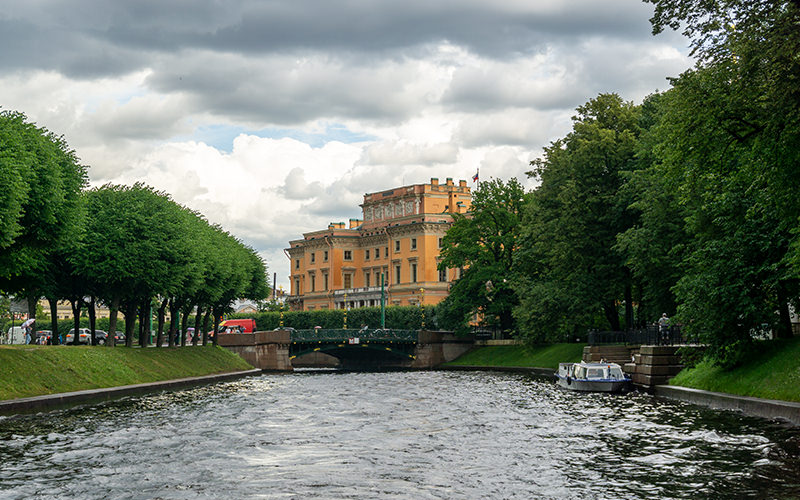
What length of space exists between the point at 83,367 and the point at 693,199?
1240 inches

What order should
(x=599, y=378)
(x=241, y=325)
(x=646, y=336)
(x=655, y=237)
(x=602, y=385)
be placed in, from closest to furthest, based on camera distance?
(x=602, y=385) → (x=599, y=378) → (x=655, y=237) → (x=646, y=336) → (x=241, y=325)

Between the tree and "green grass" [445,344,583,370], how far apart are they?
402cm

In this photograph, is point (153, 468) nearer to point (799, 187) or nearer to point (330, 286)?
point (799, 187)

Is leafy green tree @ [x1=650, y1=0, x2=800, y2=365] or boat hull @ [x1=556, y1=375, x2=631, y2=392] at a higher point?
leafy green tree @ [x1=650, y1=0, x2=800, y2=365]

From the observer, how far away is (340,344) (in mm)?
95125

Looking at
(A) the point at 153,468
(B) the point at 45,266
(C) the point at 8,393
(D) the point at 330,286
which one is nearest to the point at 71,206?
(B) the point at 45,266

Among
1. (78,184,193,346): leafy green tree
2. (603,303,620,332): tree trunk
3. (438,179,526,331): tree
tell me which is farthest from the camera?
(438,179,526,331): tree

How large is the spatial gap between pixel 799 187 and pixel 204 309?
66.2m

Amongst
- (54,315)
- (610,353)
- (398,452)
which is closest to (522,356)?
(610,353)

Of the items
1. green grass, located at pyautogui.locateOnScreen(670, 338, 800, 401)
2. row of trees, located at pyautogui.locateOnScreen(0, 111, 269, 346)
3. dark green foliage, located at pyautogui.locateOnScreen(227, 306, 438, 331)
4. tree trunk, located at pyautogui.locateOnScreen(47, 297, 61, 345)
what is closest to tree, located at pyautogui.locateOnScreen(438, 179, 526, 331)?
dark green foliage, located at pyautogui.locateOnScreen(227, 306, 438, 331)

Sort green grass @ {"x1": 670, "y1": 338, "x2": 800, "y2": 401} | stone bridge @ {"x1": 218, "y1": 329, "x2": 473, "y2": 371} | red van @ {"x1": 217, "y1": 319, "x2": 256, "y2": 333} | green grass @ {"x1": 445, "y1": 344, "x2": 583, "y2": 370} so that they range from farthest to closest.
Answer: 1. red van @ {"x1": 217, "y1": 319, "x2": 256, "y2": 333}
2. stone bridge @ {"x1": 218, "y1": 329, "x2": 473, "y2": 371}
3. green grass @ {"x1": 445, "y1": 344, "x2": 583, "y2": 370}
4. green grass @ {"x1": 670, "y1": 338, "x2": 800, "y2": 401}

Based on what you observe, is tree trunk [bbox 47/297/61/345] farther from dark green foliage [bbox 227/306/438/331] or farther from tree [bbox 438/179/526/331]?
dark green foliage [bbox 227/306/438/331]

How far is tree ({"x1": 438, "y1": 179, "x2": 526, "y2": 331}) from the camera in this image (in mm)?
89000

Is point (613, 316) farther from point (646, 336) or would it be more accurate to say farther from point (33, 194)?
point (33, 194)
